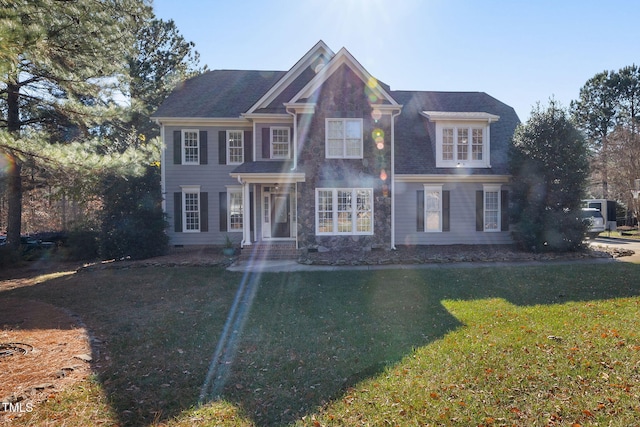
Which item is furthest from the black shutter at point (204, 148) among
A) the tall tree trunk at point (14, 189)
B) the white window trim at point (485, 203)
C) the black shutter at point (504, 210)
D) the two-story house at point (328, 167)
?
the black shutter at point (504, 210)

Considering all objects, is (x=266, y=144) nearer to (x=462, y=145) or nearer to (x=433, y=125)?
(x=433, y=125)

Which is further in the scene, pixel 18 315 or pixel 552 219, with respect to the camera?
pixel 552 219

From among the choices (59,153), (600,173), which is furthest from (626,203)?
(59,153)

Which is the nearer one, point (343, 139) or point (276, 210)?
point (343, 139)

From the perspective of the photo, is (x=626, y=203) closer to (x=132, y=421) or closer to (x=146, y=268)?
(x=146, y=268)

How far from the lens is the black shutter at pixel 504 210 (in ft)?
55.3

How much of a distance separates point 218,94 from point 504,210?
1409 centimetres

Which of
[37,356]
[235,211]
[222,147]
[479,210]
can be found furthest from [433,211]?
[37,356]

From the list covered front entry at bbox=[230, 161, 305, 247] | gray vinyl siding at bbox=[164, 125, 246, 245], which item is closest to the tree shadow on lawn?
covered front entry at bbox=[230, 161, 305, 247]

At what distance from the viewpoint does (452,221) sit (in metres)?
16.9

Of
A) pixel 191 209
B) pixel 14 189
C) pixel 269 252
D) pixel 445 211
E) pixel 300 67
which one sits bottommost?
pixel 269 252

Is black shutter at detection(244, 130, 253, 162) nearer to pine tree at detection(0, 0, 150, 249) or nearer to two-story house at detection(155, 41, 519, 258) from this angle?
two-story house at detection(155, 41, 519, 258)

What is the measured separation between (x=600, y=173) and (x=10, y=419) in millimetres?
41280

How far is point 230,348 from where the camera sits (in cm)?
583
